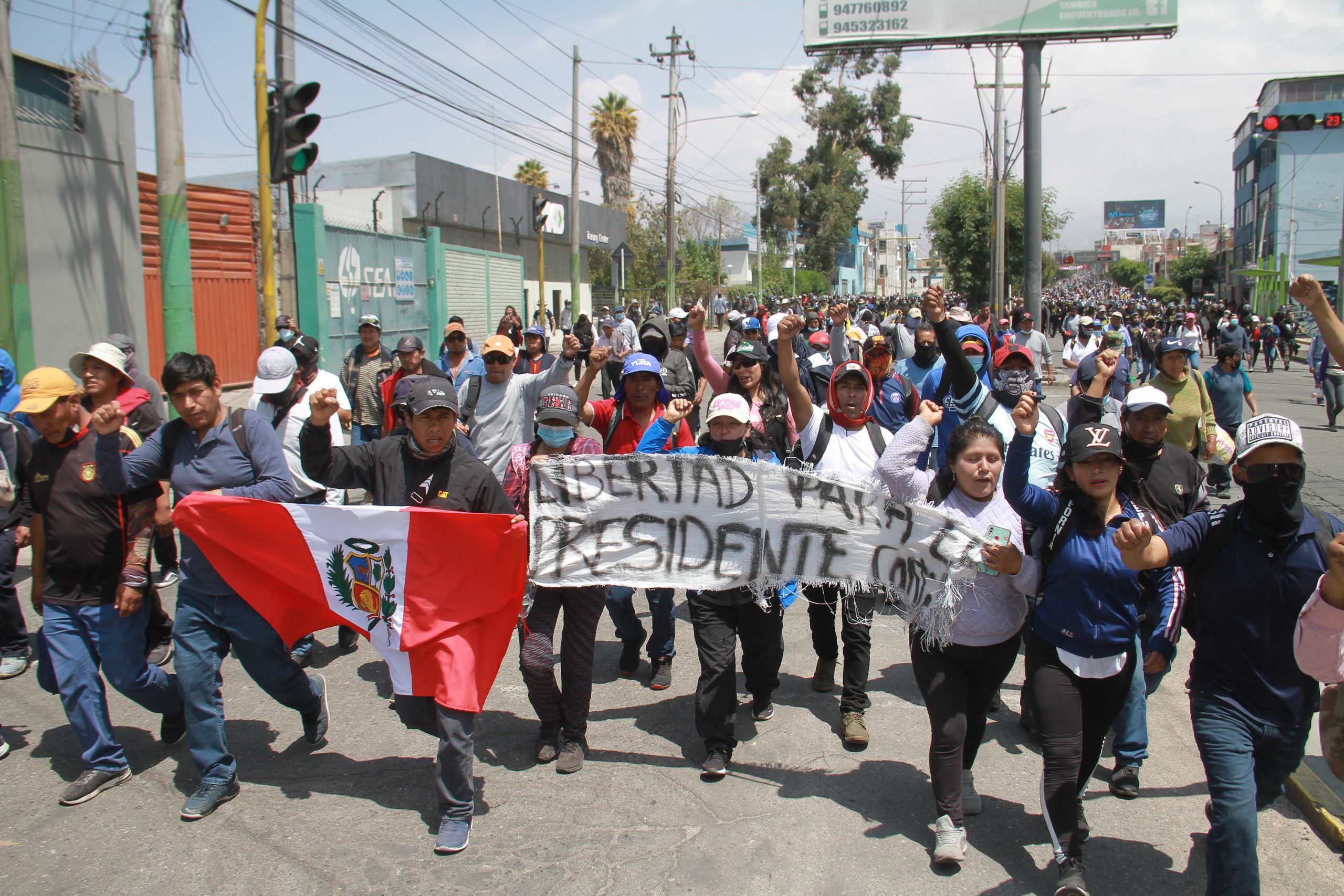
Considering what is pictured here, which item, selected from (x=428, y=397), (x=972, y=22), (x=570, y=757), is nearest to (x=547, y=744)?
(x=570, y=757)

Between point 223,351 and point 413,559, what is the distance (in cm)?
1594

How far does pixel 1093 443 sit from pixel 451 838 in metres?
2.76

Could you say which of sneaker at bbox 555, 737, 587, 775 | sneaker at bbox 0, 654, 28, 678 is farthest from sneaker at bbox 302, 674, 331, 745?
sneaker at bbox 0, 654, 28, 678

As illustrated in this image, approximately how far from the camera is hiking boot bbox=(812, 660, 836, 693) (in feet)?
17.5

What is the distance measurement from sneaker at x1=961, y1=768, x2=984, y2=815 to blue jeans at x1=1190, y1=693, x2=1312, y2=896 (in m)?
0.97

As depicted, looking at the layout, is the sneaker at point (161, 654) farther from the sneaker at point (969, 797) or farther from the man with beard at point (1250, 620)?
the man with beard at point (1250, 620)

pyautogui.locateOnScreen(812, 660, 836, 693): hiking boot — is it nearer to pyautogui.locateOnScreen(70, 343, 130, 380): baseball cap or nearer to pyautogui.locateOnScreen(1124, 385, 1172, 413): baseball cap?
pyautogui.locateOnScreen(1124, 385, 1172, 413): baseball cap

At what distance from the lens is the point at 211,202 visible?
59.2 ft

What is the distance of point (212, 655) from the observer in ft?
13.3

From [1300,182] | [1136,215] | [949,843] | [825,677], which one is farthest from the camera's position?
[1136,215]

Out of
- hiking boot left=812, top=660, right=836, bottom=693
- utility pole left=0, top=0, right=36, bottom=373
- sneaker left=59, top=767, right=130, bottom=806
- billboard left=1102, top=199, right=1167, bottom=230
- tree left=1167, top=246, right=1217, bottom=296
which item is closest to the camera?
sneaker left=59, top=767, right=130, bottom=806

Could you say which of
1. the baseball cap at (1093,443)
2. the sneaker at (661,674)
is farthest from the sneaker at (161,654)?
the baseball cap at (1093,443)

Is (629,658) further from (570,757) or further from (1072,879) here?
(1072,879)

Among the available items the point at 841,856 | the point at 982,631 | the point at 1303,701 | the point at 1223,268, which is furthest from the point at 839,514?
the point at 1223,268
